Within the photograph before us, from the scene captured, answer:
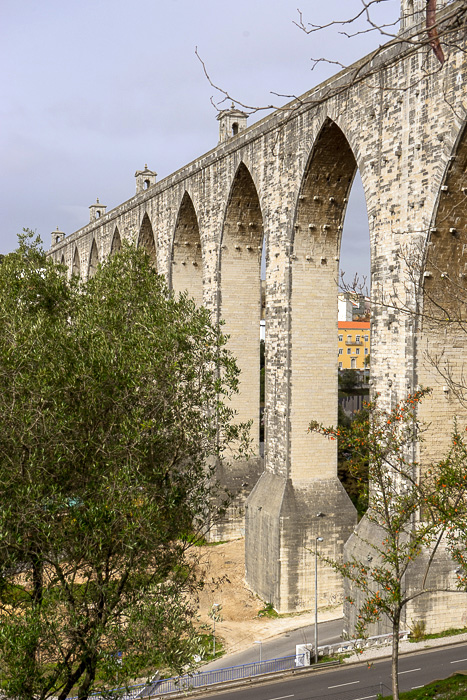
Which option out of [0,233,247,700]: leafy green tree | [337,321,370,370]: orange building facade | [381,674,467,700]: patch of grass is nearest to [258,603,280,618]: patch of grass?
[381,674,467,700]: patch of grass

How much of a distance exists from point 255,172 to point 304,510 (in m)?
9.47

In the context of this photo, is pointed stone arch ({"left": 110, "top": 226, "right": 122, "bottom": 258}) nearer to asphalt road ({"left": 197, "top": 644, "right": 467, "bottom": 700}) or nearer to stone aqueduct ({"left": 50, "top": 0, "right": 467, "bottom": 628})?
stone aqueduct ({"left": 50, "top": 0, "right": 467, "bottom": 628})

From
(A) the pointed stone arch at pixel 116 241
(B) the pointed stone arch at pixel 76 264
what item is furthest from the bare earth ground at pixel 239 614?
(B) the pointed stone arch at pixel 76 264

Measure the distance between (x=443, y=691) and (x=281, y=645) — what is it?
4.89m

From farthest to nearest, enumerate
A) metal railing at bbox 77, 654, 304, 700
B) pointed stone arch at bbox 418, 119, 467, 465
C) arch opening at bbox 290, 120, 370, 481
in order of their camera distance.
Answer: arch opening at bbox 290, 120, 370, 481, metal railing at bbox 77, 654, 304, 700, pointed stone arch at bbox 418, 119, 467, 465

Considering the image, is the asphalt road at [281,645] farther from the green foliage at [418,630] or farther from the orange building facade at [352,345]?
the orange building facade at [352,345]

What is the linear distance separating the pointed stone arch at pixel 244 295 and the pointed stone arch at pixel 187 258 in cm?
451

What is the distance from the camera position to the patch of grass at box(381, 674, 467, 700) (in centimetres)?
1128

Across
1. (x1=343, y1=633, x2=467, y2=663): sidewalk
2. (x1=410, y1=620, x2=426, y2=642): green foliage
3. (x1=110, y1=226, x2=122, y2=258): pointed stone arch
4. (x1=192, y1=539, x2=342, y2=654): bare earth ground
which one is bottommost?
(x1=192, y1=539, x2=342, y2=654): bare earth ground

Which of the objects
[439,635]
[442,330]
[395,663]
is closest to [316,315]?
[442,330]

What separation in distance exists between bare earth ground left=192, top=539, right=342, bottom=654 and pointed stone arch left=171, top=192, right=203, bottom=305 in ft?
35.6

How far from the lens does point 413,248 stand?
518 inches

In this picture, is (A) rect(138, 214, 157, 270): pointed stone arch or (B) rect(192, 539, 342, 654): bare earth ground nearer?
(B) rect(192, 539, 342, 654): bare earth ground

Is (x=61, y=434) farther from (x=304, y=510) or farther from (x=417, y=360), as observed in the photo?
(x=304, y=510)
